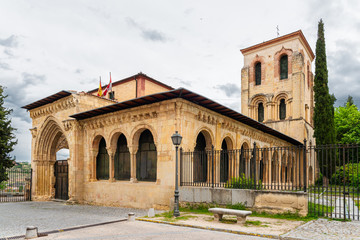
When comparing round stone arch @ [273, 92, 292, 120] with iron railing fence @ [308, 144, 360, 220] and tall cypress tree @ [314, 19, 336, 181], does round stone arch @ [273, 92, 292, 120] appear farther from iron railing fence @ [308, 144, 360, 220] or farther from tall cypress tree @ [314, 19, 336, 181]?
iron railing fence @ [308, 144, 360, 220]

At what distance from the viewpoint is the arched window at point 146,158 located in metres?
14.5

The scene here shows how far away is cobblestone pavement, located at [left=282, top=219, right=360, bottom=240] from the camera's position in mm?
7004

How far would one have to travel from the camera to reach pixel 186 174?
12.3m

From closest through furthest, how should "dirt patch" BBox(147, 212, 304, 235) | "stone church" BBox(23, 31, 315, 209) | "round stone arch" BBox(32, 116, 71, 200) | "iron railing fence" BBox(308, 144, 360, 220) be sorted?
"dirt patch" BBox(147, 212, 304, 235) → "iron railing fence" BBox(308, 144, 360, 220) → "stone church" BBox(23, 31, 315, 209) → "round stone arch" BBox(32, 116, 71, 200)

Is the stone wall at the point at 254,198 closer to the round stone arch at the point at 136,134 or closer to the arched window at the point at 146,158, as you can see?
the arched window at the point at 146,158

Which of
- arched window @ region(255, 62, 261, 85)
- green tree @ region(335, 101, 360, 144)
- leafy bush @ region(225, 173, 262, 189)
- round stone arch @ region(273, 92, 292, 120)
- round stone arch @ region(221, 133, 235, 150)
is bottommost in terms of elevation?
leafy bush @ region(225, 173, 262, 189)

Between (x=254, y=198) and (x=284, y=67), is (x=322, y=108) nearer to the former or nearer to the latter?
(x=284, y=67)

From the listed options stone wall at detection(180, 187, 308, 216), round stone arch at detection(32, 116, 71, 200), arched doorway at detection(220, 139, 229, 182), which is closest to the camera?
stone wall at detection(180, 187, 308, 216)

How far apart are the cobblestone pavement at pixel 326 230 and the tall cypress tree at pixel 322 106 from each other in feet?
63.0

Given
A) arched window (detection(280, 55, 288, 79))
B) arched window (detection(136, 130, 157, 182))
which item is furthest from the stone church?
arched window (detection(280, 55, 288, 79))

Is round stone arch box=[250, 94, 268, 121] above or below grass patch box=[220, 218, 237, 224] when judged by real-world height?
above

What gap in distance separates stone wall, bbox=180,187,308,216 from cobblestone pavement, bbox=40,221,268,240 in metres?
2.63

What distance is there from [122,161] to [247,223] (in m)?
9.17

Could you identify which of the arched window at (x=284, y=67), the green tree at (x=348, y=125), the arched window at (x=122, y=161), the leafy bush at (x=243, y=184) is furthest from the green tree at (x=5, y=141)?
the green tree at (x=348, y=125)
